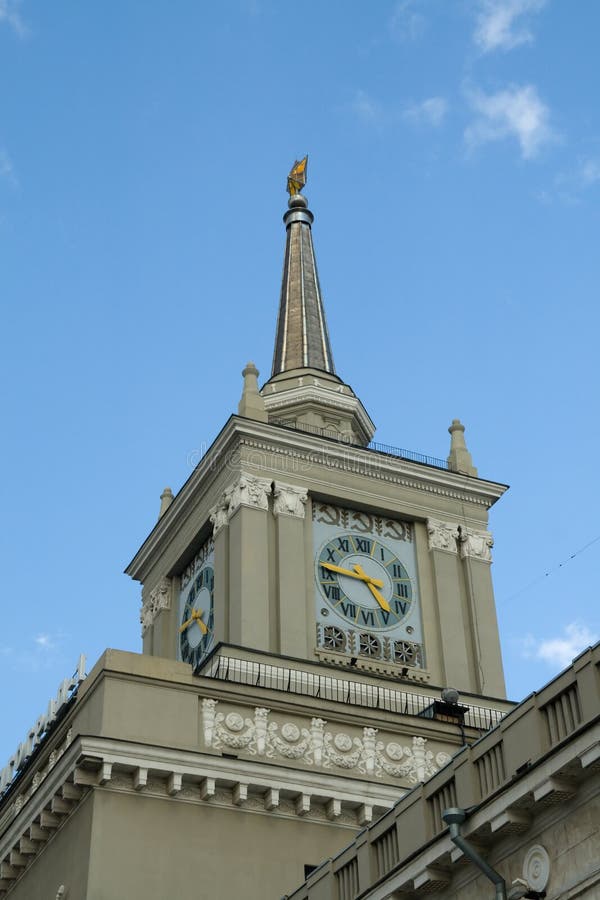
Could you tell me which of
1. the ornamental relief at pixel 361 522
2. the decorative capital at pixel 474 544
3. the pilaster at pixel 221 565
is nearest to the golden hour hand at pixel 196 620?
the pilaster at pixel 221 565

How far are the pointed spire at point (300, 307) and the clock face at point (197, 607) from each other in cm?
900

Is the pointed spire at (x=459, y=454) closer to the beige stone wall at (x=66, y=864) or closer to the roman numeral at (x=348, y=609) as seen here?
the roman numeral at (x=348, y=609)

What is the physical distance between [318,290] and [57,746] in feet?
79.8

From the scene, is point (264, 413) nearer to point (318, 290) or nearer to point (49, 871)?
point (318, 290)

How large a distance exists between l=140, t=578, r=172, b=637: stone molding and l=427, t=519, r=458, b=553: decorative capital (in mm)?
8298

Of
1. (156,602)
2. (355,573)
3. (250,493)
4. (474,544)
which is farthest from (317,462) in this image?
(156,602)

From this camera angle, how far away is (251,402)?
43.0 m

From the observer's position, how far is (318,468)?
42.0 m

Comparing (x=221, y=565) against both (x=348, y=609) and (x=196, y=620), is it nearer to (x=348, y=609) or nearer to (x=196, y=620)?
(x=196, y=620)

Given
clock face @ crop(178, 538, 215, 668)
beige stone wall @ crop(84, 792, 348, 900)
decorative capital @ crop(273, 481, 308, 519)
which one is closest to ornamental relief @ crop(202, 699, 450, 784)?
beige stone wall @ crop(84, 792, 348, 900)

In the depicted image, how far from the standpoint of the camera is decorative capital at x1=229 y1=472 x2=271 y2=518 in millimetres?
40250

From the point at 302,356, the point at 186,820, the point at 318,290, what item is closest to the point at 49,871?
the point at 186,820

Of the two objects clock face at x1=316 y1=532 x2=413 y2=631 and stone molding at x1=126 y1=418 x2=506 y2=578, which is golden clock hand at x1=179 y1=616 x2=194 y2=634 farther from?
clock face at x1=316 y1=532 x2=413 y2=631

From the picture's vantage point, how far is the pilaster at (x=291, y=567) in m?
38.1
